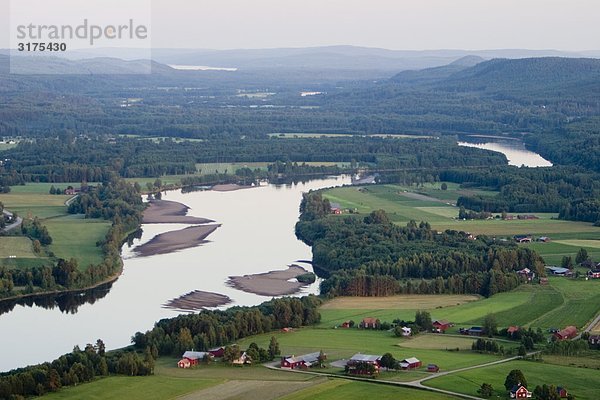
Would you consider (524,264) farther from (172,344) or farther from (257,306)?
(172,344)

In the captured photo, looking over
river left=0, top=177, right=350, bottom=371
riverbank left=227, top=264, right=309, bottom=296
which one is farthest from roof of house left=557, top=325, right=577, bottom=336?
riverbank left=227, top=264, right=309, bottom=296

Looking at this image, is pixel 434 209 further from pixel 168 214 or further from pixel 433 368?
pixel 433 368

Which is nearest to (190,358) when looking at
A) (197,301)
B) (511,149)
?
(197,301)

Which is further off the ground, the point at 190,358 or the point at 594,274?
the point at 594,274

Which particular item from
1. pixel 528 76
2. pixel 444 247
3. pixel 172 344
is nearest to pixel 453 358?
pixel 172 344

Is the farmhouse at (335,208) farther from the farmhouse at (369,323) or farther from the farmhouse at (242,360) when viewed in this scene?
the farmhouse at (242,360)
